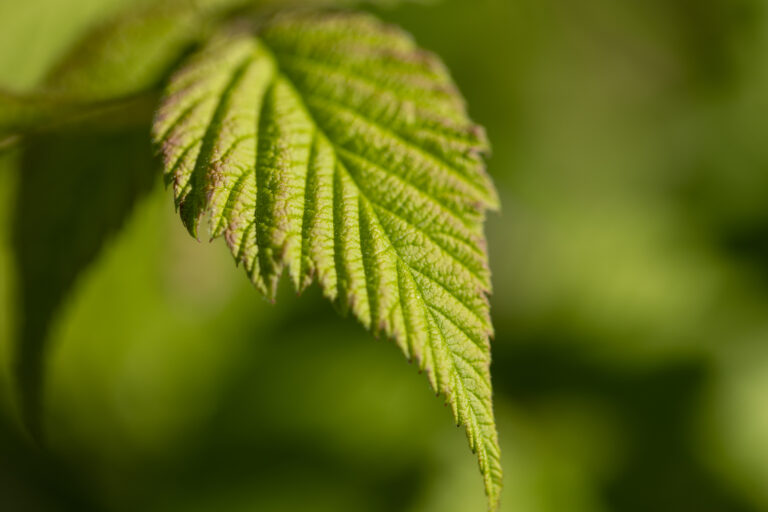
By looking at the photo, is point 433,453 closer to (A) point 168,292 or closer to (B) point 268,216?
(A) point 168,292

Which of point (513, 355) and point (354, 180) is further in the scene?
point (513, 355)

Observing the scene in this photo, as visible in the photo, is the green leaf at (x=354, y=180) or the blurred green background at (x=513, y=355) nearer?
the green leaf at (x=354, y=180)

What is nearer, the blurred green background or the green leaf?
the green leaf

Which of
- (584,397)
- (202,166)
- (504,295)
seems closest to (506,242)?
(504,295)
